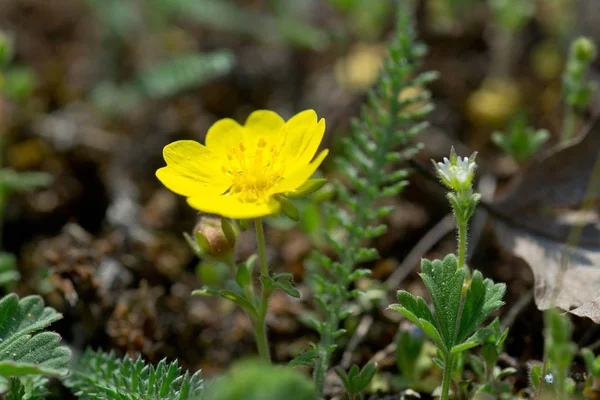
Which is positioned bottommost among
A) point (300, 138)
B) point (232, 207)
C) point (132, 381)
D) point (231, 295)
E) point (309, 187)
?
point (132, 381)

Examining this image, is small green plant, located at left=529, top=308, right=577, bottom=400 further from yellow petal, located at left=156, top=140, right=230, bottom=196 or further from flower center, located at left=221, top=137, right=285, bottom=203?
yellow petal, located at left=156, top=140, right=230, bottom=196

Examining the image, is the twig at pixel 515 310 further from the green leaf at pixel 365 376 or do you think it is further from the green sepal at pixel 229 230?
the green sepal at pixel 229 230

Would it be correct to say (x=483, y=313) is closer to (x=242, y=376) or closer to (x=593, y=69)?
(x=242, y=376)

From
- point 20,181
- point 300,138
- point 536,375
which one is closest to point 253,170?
point 300,138

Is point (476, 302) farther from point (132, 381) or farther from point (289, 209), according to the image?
point (132, 381)

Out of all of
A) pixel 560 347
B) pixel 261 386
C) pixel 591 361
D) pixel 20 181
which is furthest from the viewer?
pixel 20 181

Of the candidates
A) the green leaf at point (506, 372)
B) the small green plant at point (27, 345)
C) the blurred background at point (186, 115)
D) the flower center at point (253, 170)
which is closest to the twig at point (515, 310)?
the blurred background at point (186, 115)
